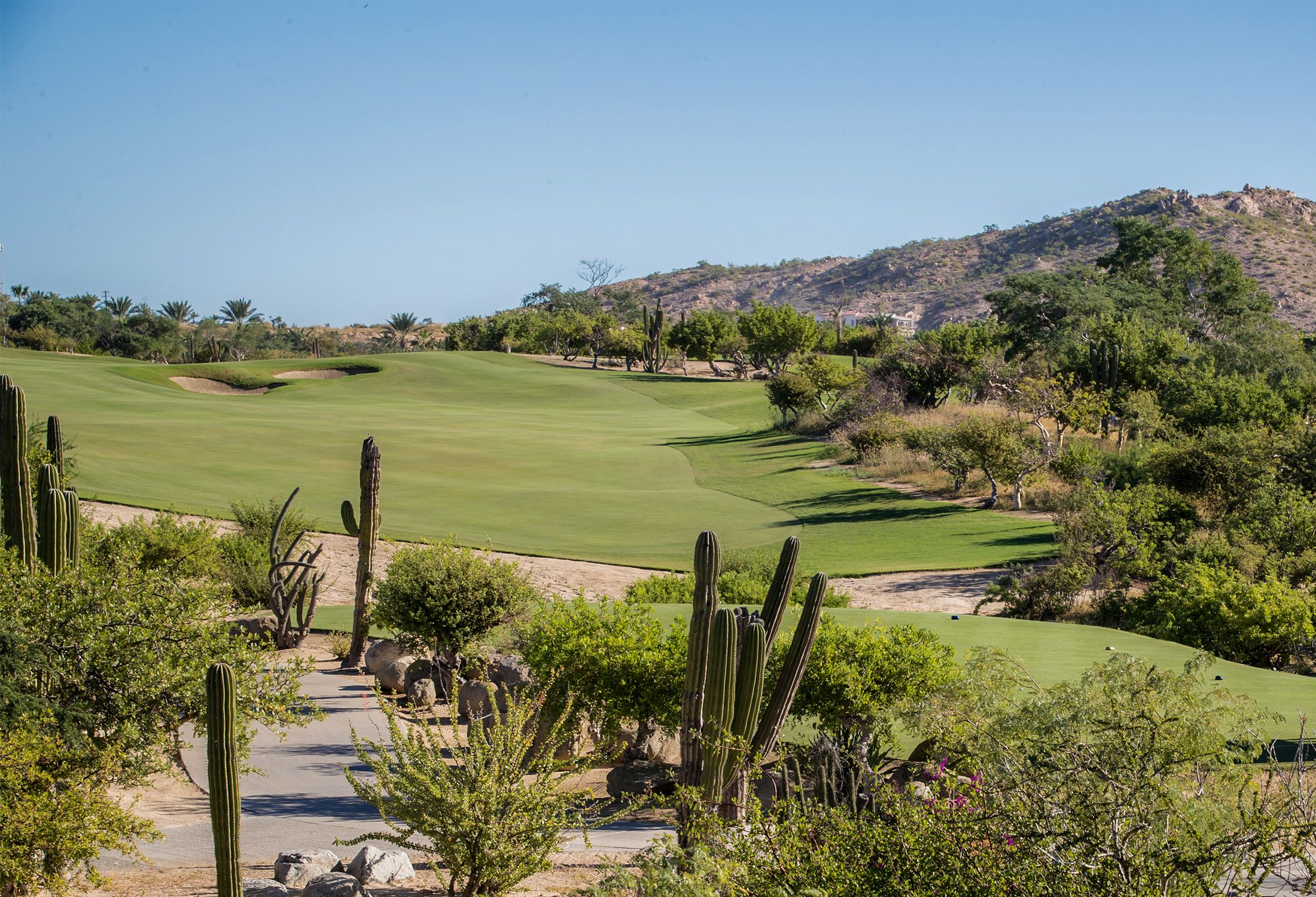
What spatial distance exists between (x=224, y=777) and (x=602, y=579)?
56.9ft

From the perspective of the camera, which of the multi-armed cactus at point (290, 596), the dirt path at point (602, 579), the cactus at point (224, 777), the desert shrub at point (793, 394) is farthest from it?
the desert shrub at point (793, 394)

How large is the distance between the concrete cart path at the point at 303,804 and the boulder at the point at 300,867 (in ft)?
2.37

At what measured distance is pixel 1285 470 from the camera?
24906 mm

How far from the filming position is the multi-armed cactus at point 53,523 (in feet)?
35.5

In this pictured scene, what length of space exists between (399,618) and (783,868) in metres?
10.5

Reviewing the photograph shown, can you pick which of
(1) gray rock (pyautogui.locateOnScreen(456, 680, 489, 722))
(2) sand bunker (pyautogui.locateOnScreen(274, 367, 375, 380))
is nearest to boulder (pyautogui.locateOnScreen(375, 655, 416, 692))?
(1) gray rock (pyautogui.locateOnScreen(456, 680, 489, 722))

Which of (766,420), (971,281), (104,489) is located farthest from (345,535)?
(971,281)

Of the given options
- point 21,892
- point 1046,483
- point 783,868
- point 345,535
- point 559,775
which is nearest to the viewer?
point 783,868

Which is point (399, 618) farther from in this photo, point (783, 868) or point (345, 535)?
point (345, 535)

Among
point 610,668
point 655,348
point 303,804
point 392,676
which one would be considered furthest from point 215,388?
point 610,668

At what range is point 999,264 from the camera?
14550 cm

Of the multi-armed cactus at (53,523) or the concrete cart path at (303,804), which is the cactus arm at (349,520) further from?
the multi-armed cactus at (53,523)

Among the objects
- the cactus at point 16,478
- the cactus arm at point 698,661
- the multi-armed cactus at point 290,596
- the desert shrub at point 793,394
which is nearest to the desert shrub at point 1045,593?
the multi-armed cactus at point 290,596

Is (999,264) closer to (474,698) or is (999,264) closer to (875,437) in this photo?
(875,437)
